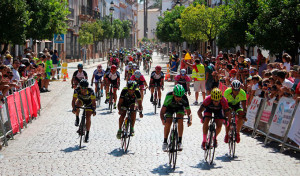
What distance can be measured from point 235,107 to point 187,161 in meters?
1.94

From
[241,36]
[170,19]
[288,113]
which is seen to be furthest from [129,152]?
[170,19]

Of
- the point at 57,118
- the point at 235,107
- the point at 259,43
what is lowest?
the point at 57,118

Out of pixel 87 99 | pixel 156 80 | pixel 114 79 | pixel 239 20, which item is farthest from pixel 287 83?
pixel 239 20

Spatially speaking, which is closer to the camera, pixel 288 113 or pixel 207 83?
pixel 288 113

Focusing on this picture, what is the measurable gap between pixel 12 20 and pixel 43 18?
23.6ft

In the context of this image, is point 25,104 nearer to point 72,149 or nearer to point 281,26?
point 72,149

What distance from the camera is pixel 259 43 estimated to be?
870 inches

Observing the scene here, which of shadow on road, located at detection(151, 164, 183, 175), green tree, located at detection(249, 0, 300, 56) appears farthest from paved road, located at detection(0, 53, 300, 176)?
green tree, located at detection(249, 0, 300, 56)

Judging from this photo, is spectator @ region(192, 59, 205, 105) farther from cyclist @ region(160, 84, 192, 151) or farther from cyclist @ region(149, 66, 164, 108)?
cyclist @ region(160, 84, 192, 151)

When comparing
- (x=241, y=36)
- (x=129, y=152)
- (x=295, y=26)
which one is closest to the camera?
(x=129, y=152)

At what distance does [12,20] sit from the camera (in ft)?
77.5

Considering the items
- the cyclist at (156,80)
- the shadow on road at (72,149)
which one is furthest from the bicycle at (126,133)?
the cyclist at (156,80)

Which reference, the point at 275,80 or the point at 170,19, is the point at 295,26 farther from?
the point at 170,19

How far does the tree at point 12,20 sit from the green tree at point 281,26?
10599 mm
